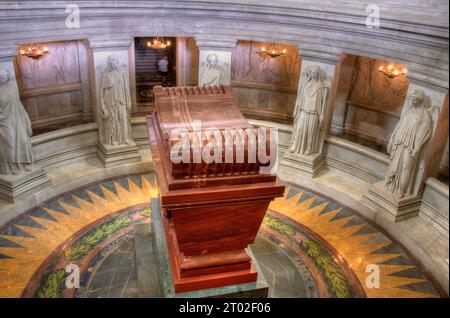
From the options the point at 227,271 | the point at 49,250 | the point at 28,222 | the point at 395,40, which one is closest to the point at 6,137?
the point at 28,222

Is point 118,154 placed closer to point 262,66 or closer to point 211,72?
point 211,72

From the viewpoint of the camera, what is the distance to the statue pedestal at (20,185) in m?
6.09

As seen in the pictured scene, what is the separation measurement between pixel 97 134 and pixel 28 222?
95.1 inches

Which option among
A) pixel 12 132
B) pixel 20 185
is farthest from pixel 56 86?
pixel 20 185

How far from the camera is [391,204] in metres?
6.22

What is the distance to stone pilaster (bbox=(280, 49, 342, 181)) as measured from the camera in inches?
267

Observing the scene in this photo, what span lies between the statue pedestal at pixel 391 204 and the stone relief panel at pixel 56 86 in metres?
5.92

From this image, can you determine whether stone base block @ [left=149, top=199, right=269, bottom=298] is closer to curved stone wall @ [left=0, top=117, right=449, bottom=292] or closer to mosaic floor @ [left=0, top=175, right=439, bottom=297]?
mosaic floor @ [left=0, top=175, right=439, bottom=297]

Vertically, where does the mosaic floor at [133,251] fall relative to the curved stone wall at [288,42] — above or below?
below

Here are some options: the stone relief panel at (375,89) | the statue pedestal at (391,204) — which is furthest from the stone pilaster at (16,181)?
the stone relief panel at (375,89)

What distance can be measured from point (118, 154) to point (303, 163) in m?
3.33

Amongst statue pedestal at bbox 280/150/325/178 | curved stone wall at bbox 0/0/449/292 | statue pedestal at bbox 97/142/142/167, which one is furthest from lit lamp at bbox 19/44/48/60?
statue pedestal at bbox 280/150/325/178

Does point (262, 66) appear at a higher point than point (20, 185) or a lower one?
higher

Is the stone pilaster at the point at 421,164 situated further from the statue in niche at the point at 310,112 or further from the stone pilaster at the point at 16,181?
the stone pilaster at the point at 16,181
